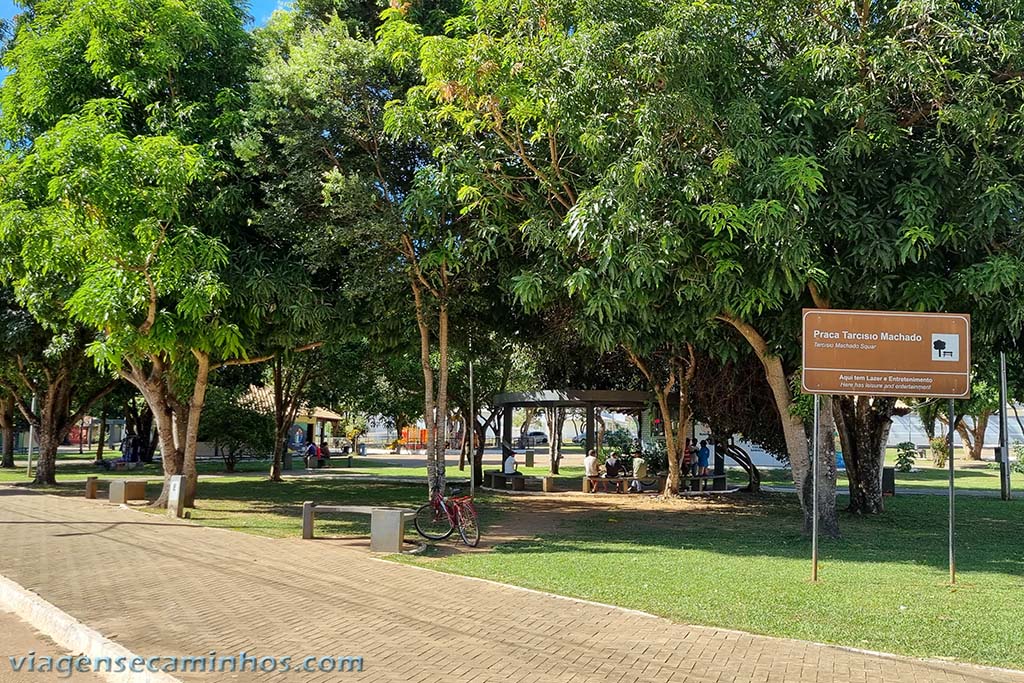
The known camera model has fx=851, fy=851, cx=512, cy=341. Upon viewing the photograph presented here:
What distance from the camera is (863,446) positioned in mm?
19109

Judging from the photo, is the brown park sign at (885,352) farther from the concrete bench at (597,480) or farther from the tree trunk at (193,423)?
the concrete bench at (597,480)

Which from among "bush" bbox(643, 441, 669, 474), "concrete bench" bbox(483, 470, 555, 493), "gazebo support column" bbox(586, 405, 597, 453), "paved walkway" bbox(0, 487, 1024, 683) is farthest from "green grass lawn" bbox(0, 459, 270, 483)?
"paved walkway" bbox(0, 487, 1024, 683)

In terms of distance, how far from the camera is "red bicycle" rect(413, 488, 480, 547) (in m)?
13.4

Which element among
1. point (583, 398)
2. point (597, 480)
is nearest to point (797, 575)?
point (597, 480)

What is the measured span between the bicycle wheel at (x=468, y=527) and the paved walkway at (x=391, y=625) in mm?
1911

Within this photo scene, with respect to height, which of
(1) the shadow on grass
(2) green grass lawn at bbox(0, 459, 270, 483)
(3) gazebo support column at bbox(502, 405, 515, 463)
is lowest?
(2) green grass lawn at bbox(0, 459, 270, 483)

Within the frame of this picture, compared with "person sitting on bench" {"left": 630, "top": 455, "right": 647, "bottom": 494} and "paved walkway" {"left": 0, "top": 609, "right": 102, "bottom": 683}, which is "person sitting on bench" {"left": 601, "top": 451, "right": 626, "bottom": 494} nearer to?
"person sitting on bench" {"left": 630, "top": 455, "right": 647, "bottom": 494}

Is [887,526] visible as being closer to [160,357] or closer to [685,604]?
[685,604]

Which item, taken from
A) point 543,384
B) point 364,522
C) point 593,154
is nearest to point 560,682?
point 593,154

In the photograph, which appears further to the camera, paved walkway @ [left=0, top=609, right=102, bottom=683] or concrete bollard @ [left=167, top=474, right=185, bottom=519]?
concrete bollard @ [left=167, top=474, right=185, bottom=519]

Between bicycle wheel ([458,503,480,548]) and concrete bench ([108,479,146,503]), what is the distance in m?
10.2

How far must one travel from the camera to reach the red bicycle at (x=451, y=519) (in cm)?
1335

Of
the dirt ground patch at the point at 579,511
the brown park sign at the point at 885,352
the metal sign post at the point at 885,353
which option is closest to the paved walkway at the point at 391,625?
the dirt ground patch at the point at 579,511

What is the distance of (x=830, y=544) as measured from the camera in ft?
45.4
